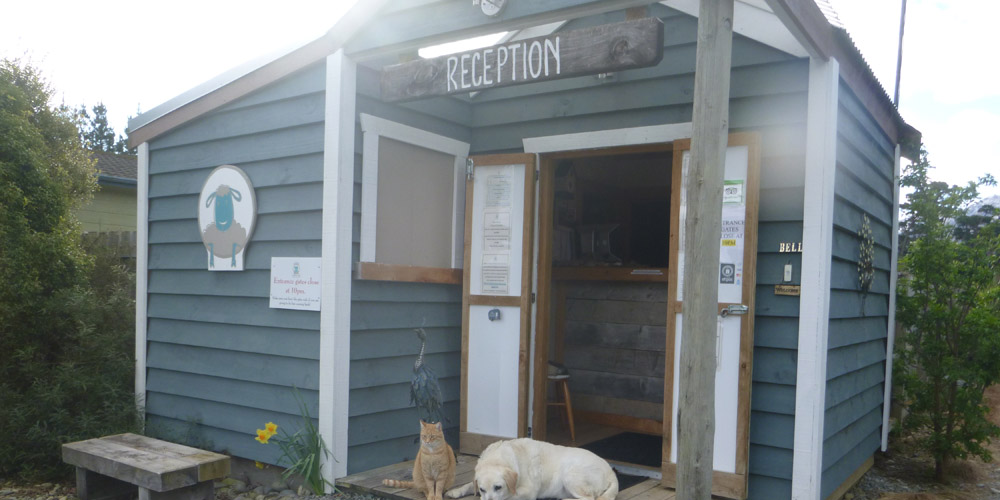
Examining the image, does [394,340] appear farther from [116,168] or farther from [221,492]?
[116,168]

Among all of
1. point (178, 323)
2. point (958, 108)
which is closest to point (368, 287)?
point (178, 323)

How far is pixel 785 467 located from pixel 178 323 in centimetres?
399

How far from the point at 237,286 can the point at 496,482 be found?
2.32 meters

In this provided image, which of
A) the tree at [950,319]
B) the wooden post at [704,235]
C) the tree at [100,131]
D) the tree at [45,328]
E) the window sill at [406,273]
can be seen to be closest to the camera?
the wooden post at [704,235]

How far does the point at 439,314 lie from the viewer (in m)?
4.68

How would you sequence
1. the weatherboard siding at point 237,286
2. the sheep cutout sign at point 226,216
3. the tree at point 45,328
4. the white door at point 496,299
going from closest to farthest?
the weatherboard siding at point 237,286 → the white door at point 496,299 → the sheep cutout sign at point 226,216 → the tree at point 45,328

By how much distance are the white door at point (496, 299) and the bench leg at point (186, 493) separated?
1.55 meters

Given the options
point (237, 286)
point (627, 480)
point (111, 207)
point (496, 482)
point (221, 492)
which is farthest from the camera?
point (111, 207)

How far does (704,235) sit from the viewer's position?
265 cm

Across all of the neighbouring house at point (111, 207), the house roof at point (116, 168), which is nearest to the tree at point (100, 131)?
the house roof at point (116, 168)

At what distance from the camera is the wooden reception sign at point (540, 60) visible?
10.1ft

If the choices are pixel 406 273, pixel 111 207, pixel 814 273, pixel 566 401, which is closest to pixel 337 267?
pixel 406 273

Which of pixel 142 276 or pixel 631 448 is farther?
pixel 142 276

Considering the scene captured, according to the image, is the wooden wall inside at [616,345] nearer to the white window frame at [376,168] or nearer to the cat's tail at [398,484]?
the white window frame at [376,168]
